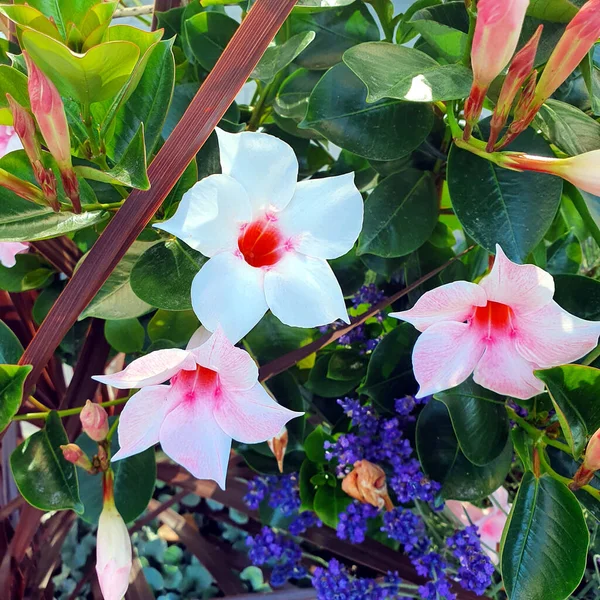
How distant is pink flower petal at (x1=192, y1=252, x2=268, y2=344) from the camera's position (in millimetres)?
303

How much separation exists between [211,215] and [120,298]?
0.11 meters

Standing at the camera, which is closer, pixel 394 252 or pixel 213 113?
pixel 213 113

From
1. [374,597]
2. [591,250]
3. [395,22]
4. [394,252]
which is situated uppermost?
[395,22]

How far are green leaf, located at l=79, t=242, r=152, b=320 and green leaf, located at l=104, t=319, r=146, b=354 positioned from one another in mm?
136

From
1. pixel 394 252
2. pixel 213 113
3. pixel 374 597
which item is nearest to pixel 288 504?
pixel 374 597

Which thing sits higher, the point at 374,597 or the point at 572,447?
the point at 572,447

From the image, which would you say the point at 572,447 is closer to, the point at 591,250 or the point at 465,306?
the point at 465,306

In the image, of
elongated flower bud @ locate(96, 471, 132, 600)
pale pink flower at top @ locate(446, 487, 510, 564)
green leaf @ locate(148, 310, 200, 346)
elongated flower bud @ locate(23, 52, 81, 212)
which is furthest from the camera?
pale pink flower at top @ locate(446, 487, 510, 564)

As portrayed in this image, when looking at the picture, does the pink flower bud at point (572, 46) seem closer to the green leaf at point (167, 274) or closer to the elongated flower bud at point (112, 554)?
the green leaf at point (167, 274)

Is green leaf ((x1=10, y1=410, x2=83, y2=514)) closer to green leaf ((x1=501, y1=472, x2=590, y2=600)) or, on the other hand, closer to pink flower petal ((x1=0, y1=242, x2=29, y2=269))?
pink flower petal ((x1=0, y1=242, x2=29, y2=269))

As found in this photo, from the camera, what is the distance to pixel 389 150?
389mm

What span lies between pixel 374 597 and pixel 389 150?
15.1 inches

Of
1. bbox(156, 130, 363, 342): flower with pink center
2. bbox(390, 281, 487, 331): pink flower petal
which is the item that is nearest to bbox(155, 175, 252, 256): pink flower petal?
bbox(156, 130, 363, 342): flower with pink center

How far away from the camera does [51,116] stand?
0.28m
